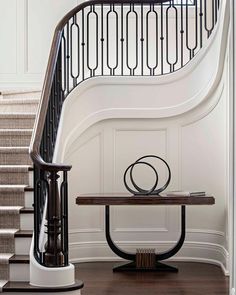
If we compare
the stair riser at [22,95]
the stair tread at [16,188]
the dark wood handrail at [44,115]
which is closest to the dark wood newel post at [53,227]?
the dark wood handrail at [44,115]

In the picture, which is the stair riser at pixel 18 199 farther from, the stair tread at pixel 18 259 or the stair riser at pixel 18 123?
the stair riser at pixel 18 123

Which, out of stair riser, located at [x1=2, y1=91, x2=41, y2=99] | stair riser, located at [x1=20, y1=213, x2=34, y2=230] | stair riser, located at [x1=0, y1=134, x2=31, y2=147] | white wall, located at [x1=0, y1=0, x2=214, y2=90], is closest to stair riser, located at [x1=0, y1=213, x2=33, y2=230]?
stair riser, located at [x1=20, y1=213, x2=34, y2=230]

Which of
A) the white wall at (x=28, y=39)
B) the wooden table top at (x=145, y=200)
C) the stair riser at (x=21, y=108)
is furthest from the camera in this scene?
the white wall at (x=28, y=39)

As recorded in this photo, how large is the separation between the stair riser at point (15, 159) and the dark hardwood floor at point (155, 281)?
3.70 ft

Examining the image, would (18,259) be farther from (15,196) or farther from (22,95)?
→ (22,95)

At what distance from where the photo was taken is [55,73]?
5680 mm

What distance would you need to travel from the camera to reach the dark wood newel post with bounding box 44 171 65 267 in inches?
169

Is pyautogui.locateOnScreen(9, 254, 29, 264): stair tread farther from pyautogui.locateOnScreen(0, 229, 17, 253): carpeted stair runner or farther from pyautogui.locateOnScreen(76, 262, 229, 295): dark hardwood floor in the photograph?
pyautogui.locateOnScreen(76, 262, 229, 295): dark hardwood floor

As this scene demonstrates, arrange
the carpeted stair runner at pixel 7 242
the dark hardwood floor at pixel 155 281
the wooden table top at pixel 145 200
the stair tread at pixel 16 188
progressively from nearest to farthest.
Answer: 1. the carpeted stair runner at pixel 7 242
2. the dark hardwood floor at pixel 155 281
3. the stair tread at pixel 16 188
4. the wooden table top at pixel 145 200

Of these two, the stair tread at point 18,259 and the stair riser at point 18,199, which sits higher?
the stair riser at point 18,199

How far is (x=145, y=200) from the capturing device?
5.52m

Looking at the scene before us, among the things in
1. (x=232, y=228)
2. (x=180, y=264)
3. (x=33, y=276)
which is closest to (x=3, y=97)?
(x=180, y=264)

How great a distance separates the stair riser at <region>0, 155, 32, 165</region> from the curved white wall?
2.40 feet

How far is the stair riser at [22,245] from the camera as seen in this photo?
471 centimetres
